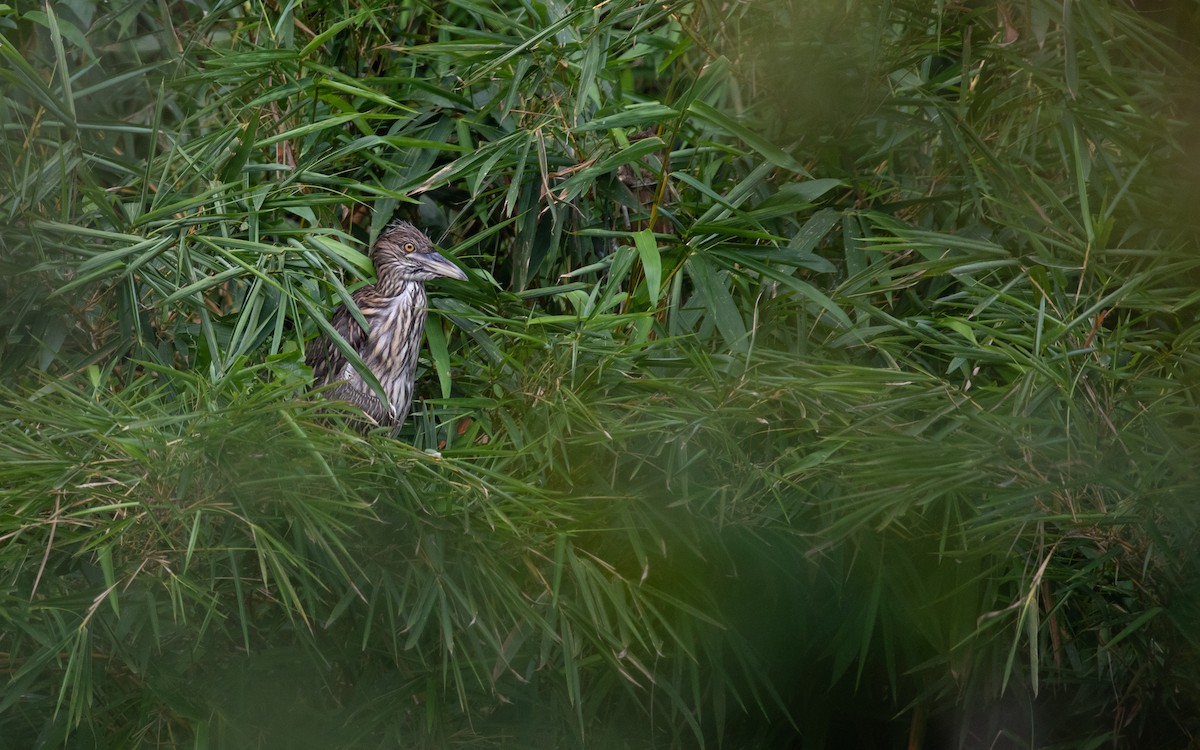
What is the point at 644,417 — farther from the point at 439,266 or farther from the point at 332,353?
the point at 332,353

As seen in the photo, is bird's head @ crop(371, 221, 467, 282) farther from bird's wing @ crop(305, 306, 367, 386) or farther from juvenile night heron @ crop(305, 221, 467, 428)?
bird's wing @ crop(305, 306, 367, 386)

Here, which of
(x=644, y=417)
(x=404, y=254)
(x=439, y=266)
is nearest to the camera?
(x=644, y=417)

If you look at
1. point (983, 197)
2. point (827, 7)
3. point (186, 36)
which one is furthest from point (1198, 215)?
point (186, 36)

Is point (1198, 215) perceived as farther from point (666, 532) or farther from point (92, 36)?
point (92, 36)

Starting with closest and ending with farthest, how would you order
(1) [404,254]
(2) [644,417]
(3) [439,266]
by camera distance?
1. (2) [644,417]
2. (3) [439,266]
3. (1) [404,254]

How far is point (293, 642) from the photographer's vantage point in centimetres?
219

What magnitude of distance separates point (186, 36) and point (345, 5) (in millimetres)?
390

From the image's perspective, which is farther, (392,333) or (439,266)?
(392,333)

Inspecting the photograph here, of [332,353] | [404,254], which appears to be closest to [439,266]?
[404,254]

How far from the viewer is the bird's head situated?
2.86 meters

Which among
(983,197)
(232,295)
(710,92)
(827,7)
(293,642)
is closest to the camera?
(827,7)

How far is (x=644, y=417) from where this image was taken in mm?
2229

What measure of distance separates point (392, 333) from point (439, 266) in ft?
0.83

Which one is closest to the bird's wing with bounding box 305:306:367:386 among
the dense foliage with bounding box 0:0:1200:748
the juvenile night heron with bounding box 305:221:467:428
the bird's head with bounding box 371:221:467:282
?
the juvenile night heron with bounding box 305:221:467:428
